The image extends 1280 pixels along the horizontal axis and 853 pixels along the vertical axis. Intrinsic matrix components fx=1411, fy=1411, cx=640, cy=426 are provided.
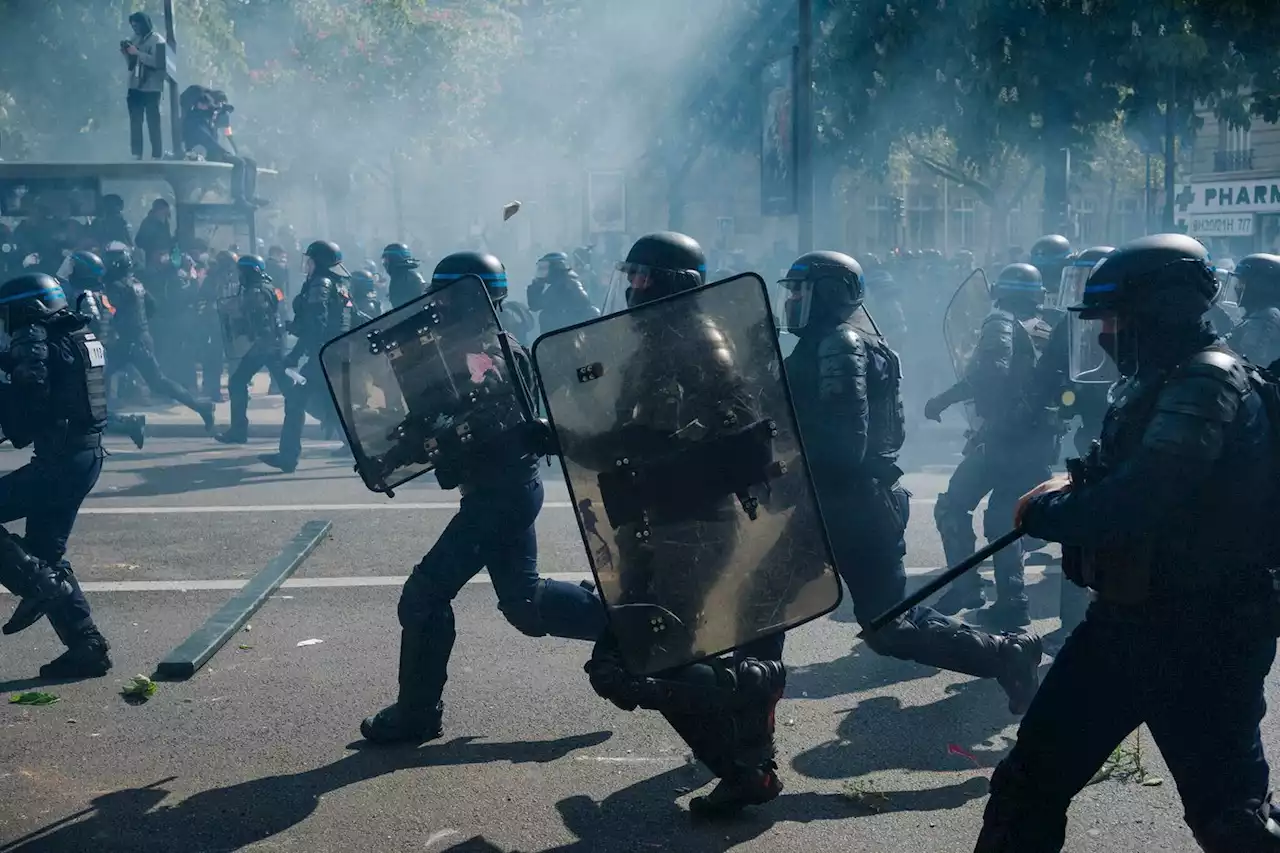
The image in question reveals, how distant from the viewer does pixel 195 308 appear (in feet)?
54.2

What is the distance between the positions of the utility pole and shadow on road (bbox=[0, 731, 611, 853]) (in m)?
9.29

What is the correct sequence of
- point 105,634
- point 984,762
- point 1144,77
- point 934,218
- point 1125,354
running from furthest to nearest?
point 934,218, point 1144,77, point 105,634, point 984,762, point 1125,354

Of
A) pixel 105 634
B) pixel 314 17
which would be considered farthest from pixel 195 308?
pixel 314 17

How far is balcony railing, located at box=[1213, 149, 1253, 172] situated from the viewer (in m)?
30.8

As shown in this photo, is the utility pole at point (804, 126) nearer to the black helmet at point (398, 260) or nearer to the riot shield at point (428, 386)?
the black helmet at point (398, 260)

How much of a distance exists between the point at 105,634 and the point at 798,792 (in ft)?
11.4

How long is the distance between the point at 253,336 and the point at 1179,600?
35.9 ft

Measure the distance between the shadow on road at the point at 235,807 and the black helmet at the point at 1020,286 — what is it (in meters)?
3.62

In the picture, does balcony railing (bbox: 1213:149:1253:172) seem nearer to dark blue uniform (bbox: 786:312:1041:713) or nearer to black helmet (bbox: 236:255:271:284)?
black helmet (bbox: 236:255:271:284)

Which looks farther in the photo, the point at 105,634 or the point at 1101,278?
the point at 105,634

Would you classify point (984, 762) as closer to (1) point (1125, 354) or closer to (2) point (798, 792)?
(2) point (798, 792)

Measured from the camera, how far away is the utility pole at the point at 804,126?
42.6 ft

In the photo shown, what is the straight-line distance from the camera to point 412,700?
193 inches

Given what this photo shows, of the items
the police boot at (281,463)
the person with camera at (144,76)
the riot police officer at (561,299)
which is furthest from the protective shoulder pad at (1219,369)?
the person with camera at (144,76)
